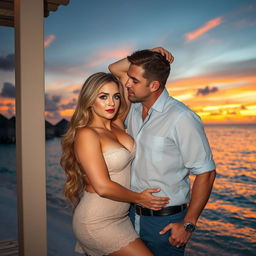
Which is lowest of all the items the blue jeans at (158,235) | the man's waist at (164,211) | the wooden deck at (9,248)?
the wooden deck at (9,248)

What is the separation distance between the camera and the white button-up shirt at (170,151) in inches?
83.8

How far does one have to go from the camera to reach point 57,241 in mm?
6887

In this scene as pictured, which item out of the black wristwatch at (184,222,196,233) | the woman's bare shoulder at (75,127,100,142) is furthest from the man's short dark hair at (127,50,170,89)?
the black wristwatch at (184,222,196,233)

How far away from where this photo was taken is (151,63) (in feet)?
7.75

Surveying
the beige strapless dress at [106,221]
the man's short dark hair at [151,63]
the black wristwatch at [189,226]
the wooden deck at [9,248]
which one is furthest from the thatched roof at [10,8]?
the wooden deck at [9,248]

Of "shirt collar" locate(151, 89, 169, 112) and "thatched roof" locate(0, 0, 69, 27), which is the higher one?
"thatched roof" locate(0, 0, 69, 27)

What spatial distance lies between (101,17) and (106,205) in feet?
62.2

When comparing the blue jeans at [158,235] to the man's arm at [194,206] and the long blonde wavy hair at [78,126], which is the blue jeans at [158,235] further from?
the long blonde wavy hair at [78,126]

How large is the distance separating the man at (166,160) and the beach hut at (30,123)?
0.73 meters

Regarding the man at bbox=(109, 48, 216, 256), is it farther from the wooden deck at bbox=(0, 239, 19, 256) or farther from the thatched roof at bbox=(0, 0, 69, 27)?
the wooden deck at bbox=(0, 239, 19, 256)

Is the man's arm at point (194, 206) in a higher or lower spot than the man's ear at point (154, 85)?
lower

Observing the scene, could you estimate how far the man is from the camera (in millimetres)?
2135

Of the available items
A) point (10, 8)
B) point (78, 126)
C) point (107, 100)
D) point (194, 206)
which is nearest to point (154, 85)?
point (107, 100)

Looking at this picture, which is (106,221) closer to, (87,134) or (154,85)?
(87,134)
